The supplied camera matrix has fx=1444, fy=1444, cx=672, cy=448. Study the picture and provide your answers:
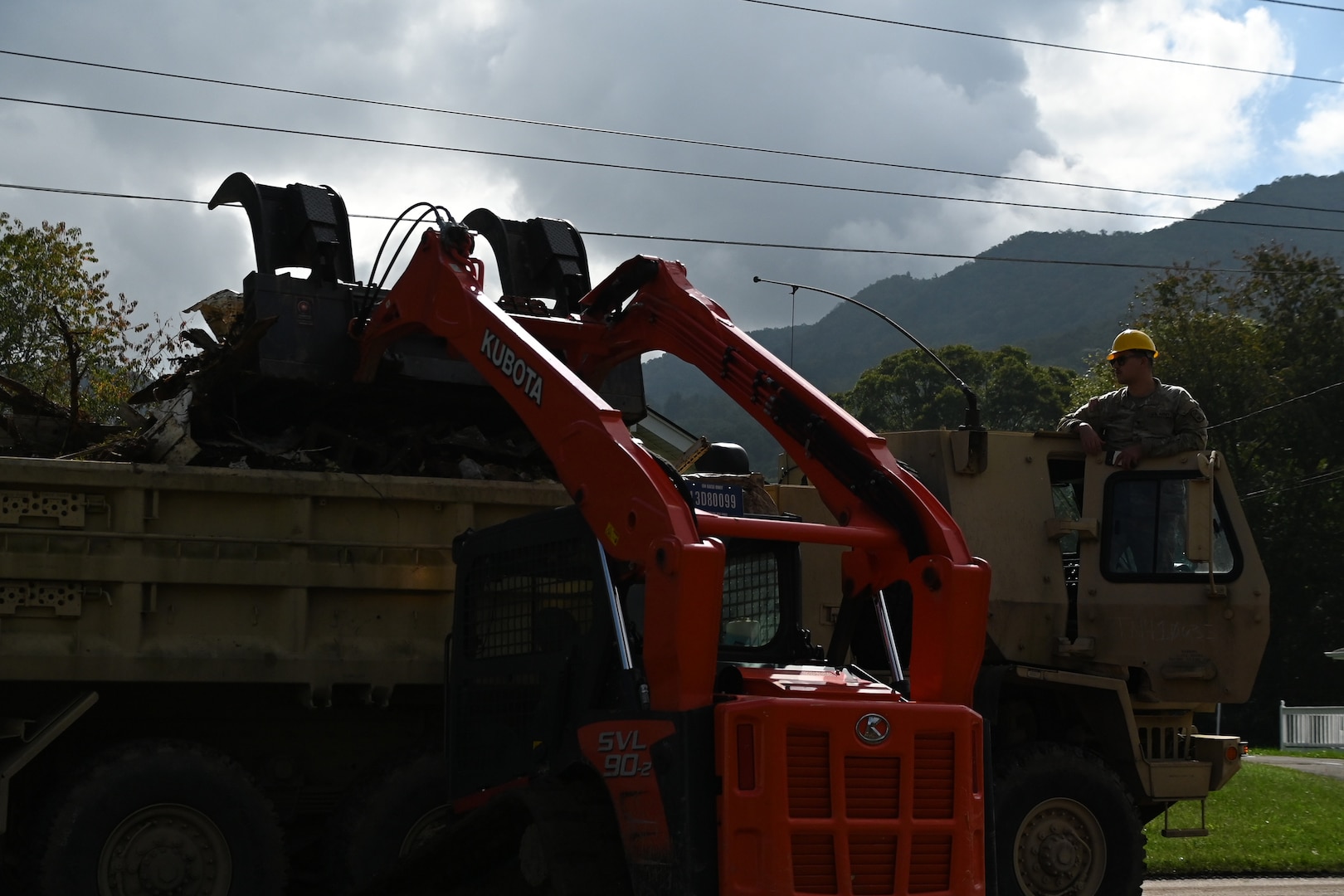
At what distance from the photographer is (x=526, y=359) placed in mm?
6387

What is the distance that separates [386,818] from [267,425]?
2378mm

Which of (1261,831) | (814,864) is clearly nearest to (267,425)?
(814,864)

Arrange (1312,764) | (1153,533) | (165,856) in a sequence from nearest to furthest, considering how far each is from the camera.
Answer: (165,856) < (1153,533) < (1312,764)

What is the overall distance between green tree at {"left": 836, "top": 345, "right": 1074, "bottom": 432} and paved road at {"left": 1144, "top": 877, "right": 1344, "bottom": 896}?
194ft

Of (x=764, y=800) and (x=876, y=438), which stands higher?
(x=876, y=438)

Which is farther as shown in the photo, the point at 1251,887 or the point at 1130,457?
the point at 1251,887

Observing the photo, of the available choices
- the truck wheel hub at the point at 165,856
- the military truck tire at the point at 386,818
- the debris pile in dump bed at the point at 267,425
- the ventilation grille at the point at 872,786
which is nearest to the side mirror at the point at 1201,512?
the debris pile in dump bed at the point at 267,425

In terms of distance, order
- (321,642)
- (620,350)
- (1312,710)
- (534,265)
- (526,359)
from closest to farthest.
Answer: (526,359), (321,642), (620,350), (534,265), (1312,710)

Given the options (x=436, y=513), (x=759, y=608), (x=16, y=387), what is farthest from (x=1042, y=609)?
(x=16, y=387)

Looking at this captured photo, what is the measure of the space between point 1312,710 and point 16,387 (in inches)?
1137

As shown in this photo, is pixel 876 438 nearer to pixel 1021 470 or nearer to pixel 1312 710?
pixel 1021 470

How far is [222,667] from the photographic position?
279 inches

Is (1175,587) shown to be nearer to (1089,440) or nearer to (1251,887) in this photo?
(1089,440)

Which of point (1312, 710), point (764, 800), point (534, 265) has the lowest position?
point (1312, 710)
